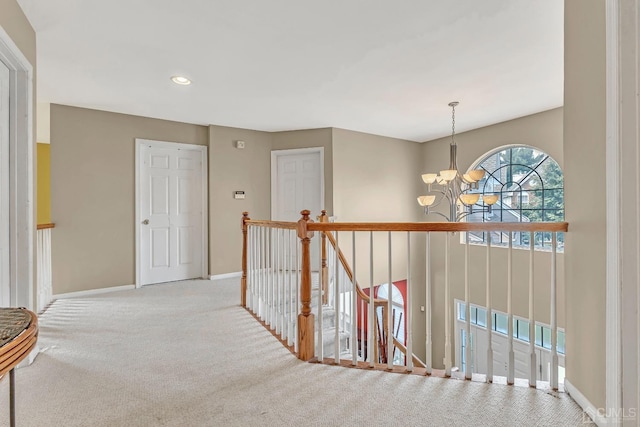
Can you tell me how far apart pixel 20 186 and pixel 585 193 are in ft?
10.9

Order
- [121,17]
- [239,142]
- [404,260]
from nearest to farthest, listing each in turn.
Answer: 1. [121,17]
2. [239,142]
3. [404,260]

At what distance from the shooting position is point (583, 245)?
1551 mm

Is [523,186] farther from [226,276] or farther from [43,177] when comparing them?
[43,177]

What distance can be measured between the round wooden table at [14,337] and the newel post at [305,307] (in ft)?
4.76

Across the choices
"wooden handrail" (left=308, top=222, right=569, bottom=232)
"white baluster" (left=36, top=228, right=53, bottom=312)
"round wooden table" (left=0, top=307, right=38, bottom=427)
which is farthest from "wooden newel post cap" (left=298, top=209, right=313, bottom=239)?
"white baluster" (left=36, top=228, right=53, bottom=312)

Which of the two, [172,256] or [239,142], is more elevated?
[239,142]

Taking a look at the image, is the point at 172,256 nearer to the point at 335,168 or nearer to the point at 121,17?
the point at 335,168

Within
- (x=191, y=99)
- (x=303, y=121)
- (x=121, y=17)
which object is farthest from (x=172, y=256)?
(x=121, y=17)

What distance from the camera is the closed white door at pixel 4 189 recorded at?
6.48 feet

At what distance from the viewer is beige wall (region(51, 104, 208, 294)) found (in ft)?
12.0

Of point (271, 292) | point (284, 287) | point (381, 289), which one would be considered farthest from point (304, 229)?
point (381, 289)

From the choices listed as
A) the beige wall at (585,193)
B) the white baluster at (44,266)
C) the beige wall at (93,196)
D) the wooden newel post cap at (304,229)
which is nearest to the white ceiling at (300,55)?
the beige wall at (93,196)

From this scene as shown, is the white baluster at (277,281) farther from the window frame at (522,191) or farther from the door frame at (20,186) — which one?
the window frame at (522,191)

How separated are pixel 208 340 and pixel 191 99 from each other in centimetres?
259
